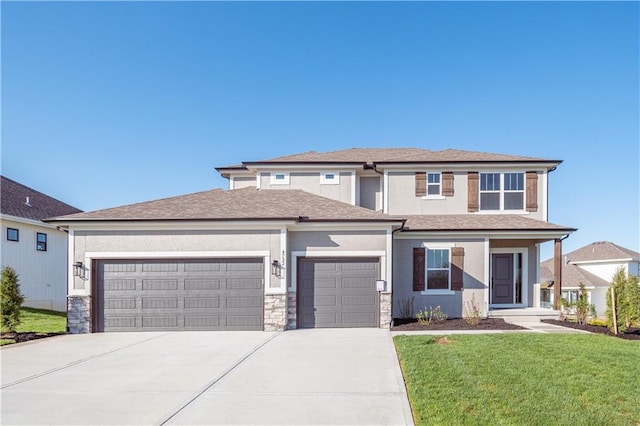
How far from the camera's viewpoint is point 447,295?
13.3 m

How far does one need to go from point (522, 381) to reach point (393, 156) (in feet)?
39.1

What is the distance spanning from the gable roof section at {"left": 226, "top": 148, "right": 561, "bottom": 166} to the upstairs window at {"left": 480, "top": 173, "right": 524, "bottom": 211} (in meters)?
0.66

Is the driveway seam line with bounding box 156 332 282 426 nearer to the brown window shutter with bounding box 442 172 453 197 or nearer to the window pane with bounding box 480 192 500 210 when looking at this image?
the brown window shutter with bounding box 442 172 453 197

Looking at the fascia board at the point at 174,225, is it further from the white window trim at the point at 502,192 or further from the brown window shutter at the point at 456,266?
the white window trim at the point at 502,192

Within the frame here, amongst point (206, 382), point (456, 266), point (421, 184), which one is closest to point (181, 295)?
point (206, 382)

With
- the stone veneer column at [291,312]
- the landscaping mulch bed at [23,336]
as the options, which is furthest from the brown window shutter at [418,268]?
the landscaping mulch bed at [23,336]

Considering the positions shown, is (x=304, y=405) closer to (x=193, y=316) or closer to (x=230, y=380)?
(x=230, y=380)

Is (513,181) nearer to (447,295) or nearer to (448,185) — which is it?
(448,185)

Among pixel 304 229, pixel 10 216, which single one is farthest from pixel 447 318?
pixel 10 216

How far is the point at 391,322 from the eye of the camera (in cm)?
1155

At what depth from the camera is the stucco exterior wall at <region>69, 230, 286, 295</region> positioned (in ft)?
37.8

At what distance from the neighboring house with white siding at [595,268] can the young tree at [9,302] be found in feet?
106

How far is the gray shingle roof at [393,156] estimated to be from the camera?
14820 mm

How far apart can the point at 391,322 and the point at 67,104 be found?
1344 cm
